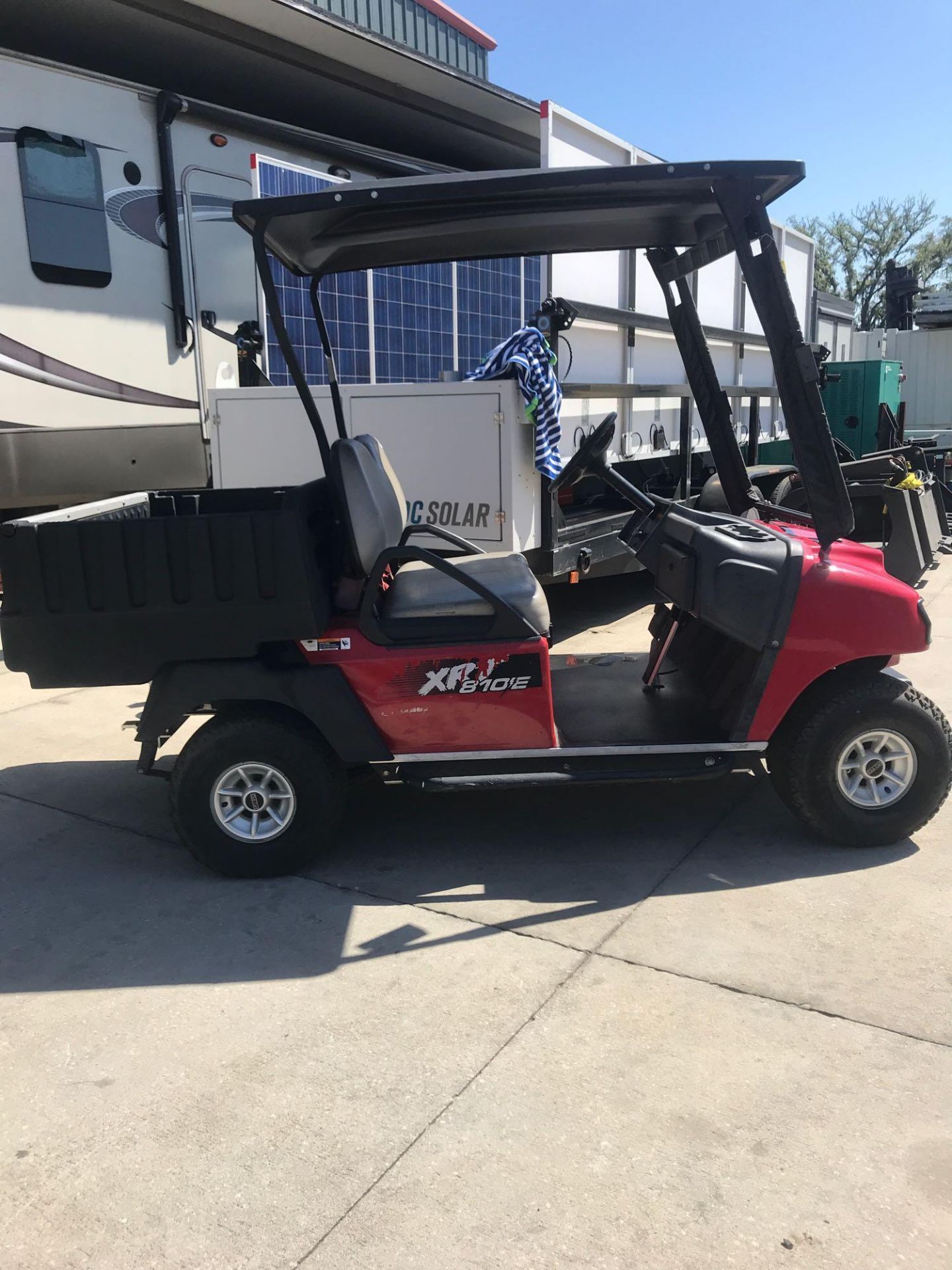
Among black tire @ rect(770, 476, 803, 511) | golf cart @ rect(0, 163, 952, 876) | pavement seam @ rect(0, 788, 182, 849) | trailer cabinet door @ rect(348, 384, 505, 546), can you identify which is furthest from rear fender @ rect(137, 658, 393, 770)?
black tire @ rect(770, 476, 803, 511)

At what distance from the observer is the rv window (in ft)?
19.7

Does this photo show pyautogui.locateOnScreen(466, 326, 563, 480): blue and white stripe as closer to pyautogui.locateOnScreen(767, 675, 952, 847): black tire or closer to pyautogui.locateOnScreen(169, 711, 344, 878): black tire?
pyautogui.locateOnScreen(767, 675, 952, 847): black tire

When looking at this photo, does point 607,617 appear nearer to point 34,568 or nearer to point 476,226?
point 476,226

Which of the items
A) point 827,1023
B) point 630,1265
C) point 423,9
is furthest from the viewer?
point 423,9

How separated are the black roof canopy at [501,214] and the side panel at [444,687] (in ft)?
4.59

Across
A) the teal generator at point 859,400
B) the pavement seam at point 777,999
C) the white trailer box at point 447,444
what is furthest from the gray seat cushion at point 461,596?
the teal generator at point 859,400

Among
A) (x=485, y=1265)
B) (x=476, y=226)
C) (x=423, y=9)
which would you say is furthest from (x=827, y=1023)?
(x=423, y=9)

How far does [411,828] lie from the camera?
375 cm

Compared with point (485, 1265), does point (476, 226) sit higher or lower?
higher

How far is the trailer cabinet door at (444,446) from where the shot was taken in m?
5.03

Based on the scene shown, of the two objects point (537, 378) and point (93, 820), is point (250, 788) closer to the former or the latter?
point (93, 820)

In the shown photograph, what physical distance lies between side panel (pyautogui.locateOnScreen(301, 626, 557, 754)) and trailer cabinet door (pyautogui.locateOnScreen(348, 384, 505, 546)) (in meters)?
1.86

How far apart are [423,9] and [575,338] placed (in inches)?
211

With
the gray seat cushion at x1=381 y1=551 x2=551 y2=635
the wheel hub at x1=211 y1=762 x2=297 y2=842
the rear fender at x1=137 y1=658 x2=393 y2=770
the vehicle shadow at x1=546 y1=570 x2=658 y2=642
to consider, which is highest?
the gray seat cushion at x1=381 y1=551 x2=551 y2=635
